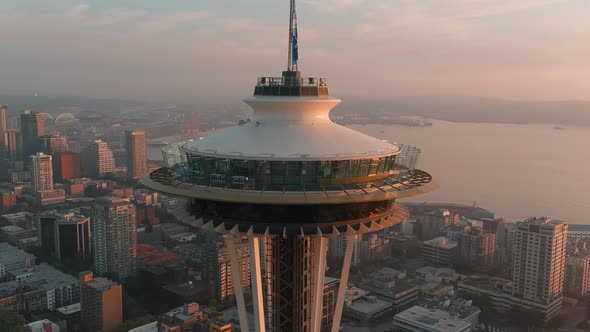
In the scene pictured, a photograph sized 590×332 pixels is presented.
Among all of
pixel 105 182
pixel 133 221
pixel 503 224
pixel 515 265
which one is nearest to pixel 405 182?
pixel 515 265

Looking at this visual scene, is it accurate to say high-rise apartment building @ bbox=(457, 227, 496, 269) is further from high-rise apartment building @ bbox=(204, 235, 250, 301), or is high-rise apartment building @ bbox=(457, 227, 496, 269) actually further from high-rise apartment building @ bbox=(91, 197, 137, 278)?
high-rise apartment building @ bbox=(91, 197, 137, 278)

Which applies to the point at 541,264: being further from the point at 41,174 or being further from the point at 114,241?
the point at 41,174

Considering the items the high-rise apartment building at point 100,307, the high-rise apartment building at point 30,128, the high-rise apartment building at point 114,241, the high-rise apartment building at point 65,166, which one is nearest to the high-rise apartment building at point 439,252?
the high-rise apartment building at point 114,241

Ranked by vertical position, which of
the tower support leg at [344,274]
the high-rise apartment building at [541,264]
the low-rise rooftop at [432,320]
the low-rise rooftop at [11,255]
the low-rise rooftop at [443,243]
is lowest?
the low-rise rooftop at [11,255]

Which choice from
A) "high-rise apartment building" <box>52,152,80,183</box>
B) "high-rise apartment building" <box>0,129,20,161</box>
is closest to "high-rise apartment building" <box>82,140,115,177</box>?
"high-rise apartment building" <box>52,152,80,183</box>

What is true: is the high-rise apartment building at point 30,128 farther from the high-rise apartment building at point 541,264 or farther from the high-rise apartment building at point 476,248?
the high-rise apartment building at point 541,264

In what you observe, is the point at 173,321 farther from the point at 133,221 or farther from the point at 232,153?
the point at 232,153
